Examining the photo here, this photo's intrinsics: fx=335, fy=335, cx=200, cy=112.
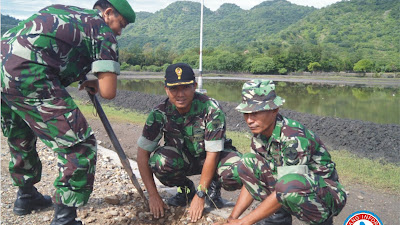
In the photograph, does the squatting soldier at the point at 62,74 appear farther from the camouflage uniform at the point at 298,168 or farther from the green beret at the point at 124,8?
the camouflage uniform at the point at 298,168

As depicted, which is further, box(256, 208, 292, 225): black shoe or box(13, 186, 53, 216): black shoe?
box(13, 186, 53, 216): black shoe

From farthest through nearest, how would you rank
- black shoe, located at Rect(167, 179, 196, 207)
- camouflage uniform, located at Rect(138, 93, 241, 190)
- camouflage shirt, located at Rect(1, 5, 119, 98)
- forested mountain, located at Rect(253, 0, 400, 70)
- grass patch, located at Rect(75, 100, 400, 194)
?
forested mountain, located at Rect(253, 0, 400, 70) → grass patch, located at Rect(75, 100, 400, 194) → black shoe, located at Rect(167, 179, 196, 207) → camouflage uniform, located at Rect(138, 93, 241, 190) → camouflage shirt, located at Rect(1, 5, 119, 98)

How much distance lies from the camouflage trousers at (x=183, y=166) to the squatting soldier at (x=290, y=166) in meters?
0.42

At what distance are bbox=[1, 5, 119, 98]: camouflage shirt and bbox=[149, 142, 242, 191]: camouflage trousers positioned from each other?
1.00m

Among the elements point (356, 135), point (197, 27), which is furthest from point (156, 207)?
point (197, 27)

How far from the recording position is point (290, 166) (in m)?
2.24

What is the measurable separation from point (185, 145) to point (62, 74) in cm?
128

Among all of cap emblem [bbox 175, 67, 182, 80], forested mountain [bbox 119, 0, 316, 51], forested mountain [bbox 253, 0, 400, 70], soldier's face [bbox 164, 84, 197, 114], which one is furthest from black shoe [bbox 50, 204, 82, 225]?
forested mountain [bbox 119, 0, 316, 51]

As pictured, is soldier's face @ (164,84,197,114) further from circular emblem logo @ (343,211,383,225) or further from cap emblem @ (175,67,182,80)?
circular emblem logo @ (343,211,383,225)

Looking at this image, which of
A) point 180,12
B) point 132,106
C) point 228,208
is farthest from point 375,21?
point 180,12

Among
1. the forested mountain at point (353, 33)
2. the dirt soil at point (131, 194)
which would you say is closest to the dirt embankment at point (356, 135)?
the dirt soil at point (131, 194)

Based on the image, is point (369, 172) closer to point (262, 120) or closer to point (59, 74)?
point (262, 120)

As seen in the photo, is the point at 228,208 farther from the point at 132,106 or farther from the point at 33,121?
the point at 132,106

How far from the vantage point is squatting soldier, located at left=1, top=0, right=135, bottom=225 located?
216cm
